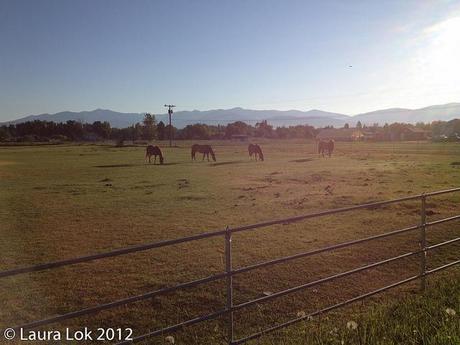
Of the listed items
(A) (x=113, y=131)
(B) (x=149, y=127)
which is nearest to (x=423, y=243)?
(B) (x=149, y=127)

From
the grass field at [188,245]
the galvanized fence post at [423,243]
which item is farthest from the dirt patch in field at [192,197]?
the galvanized fence post at [423,243]

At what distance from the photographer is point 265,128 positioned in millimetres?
154875

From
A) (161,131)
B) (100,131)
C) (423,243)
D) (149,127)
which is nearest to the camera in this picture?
(423,243)

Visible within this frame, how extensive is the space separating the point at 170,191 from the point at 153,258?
408 inches

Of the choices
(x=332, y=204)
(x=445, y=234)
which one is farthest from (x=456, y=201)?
(x=445, y=234)

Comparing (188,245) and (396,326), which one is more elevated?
(396,326)

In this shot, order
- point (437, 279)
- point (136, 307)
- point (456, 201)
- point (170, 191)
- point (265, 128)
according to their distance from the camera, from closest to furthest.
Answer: point (136, 307) → point (437, 279) → point (456, 201) → point (170, 191) → point (265, 128)

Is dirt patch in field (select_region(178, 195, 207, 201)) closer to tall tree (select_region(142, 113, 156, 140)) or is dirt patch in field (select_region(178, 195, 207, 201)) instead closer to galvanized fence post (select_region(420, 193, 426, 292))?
galvanized fence post (select_region(420, 193, 426, 292))

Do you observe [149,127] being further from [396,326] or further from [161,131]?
[396,326]

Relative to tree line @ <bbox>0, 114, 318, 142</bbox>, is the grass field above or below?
below

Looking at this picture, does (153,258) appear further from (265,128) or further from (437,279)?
(265,128)

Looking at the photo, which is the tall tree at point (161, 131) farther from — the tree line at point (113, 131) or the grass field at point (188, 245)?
the grass field at point (188, 245)

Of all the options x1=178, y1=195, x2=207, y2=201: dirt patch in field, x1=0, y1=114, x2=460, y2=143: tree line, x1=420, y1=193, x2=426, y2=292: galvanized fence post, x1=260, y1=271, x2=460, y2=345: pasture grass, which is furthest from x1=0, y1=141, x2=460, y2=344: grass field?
x1=0, y1=114, x2=460, y2=143: tree line

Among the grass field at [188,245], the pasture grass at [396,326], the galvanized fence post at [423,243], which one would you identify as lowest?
the grass field at [188,245]
